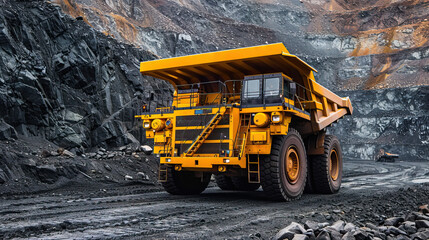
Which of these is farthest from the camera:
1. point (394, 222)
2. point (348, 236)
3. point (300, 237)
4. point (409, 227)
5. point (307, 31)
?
point (307, 31)

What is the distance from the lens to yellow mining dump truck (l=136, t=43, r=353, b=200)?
24.3ft

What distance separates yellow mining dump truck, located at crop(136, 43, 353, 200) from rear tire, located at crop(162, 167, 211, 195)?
2cm

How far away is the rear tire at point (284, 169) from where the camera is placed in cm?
736

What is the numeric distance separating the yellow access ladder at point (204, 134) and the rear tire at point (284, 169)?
1.20 meters

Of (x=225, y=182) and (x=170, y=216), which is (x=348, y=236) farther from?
(x=225, y=182)

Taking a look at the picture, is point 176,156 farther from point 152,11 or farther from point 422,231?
point 152,11

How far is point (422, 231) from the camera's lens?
453cm

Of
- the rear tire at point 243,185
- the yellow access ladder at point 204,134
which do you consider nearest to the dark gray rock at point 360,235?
the yellow access ladder at point 204,134

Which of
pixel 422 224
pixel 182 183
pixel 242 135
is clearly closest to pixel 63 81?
pixel 182 183

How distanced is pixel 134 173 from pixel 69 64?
29.1ft

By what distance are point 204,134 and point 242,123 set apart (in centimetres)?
81

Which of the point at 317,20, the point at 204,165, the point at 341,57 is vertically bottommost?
the point at 204,165

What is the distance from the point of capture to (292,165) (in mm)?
8203

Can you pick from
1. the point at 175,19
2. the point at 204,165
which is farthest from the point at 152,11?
the point at 204,165
